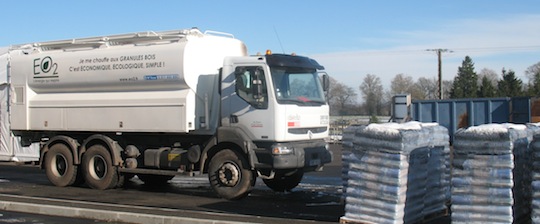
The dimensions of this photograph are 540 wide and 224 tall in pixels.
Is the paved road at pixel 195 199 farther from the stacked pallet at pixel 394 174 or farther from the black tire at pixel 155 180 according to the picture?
the stacked pallet at pixel 394 174

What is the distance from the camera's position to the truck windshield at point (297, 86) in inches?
460

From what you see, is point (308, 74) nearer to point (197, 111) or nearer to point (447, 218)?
point (197, 111)

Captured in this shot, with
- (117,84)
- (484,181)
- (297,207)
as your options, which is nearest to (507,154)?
(484,181)

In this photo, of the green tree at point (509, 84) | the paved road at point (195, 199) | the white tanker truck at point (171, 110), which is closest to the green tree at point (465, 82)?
the green tree at point (509, 84)

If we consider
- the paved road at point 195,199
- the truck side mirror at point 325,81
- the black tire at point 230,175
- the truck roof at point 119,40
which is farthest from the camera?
the truck roof at point 119,40

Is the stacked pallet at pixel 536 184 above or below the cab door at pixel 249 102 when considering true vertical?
below

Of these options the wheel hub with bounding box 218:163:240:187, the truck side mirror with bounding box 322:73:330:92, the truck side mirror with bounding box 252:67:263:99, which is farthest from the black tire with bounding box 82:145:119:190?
the truck side mirror with bounding box 322:73:330:92

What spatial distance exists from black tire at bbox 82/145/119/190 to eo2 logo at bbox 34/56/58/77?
6.75ft

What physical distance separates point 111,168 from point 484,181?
8.55 m

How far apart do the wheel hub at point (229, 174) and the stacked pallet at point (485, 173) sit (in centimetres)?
515

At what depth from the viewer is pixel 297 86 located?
39.7 ft

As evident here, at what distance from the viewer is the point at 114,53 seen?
13.3m

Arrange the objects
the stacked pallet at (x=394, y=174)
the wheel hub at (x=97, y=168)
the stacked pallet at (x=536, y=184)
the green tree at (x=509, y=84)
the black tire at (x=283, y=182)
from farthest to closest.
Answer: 1. the green tree at (x=509, y=84)
2. the wheel hub at (x=97, y=168)
3. the black tire at (x=283, y=182)
4. the stacked pallet at (x=394, y=174)
5. the stacked pallet at (x=536, y=184)

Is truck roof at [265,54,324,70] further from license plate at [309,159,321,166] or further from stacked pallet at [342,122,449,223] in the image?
stacked pallet at [342,122,449,223]
